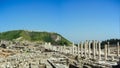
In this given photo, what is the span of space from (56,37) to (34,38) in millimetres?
18516

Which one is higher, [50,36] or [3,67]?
[50,36]

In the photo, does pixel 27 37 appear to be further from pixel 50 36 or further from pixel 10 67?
pixel 10 67

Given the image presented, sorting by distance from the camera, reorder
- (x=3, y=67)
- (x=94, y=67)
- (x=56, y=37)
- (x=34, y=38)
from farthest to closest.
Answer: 1. (x=34, y=38)
2. (x=56, y=37)
3. (x=3, y=67)
4. (x=94, y=67)

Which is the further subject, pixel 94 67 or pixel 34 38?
pixel 34 38

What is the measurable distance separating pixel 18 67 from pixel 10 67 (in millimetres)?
554

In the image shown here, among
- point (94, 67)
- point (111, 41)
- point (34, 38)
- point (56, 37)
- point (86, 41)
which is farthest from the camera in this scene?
point (34, 38)

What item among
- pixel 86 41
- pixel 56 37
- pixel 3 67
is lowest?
pixel 3 67

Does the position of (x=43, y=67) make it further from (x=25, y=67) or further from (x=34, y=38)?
(x=34, y=38)

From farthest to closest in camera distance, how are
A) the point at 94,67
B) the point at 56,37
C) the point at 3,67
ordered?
the point at 56,37 < the point at 3,67 < the point at 94,67

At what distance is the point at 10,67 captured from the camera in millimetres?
21781

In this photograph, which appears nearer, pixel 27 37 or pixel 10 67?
pixel 10 67

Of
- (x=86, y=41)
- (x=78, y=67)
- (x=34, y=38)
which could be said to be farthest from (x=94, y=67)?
(x=34, y=38)

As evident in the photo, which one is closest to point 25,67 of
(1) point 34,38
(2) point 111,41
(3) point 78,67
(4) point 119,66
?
(3) point 78,67

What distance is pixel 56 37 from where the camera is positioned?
181m
